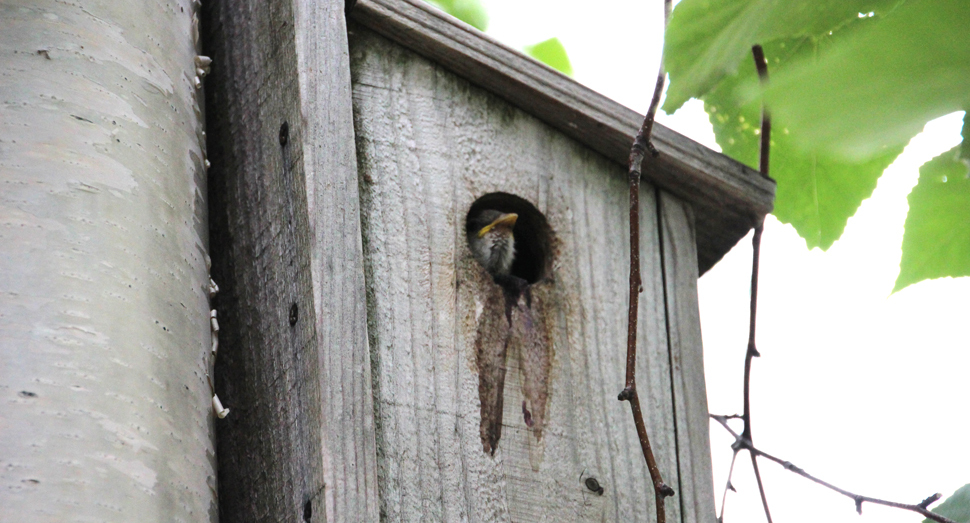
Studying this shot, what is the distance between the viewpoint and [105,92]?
4.67ft

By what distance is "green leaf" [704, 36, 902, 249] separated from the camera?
187cm

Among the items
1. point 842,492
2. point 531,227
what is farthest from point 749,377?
point 531,227

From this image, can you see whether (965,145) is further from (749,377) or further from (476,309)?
(749,377)

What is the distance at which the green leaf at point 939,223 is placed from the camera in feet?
3.09

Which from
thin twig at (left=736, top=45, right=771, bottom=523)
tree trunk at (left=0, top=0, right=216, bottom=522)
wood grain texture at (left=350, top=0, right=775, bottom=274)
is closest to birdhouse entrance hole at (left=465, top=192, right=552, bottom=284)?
wood grain texture at (left=350, top=0, right=775, bottom=274)

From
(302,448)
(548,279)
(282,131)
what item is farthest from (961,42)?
(548,279)

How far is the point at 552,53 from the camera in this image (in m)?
2.62

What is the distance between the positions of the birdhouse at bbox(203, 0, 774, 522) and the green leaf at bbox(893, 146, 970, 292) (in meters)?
0.73

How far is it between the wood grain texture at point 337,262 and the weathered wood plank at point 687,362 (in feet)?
2.42

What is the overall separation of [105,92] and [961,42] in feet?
3.88

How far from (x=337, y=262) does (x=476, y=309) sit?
348 millimetres

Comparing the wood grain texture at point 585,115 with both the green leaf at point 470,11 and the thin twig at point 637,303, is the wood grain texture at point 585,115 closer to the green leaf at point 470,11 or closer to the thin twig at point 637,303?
the thin twig at point 637,303

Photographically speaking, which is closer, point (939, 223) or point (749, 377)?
point (939, 223)

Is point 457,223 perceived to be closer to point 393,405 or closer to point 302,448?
point 393,405
